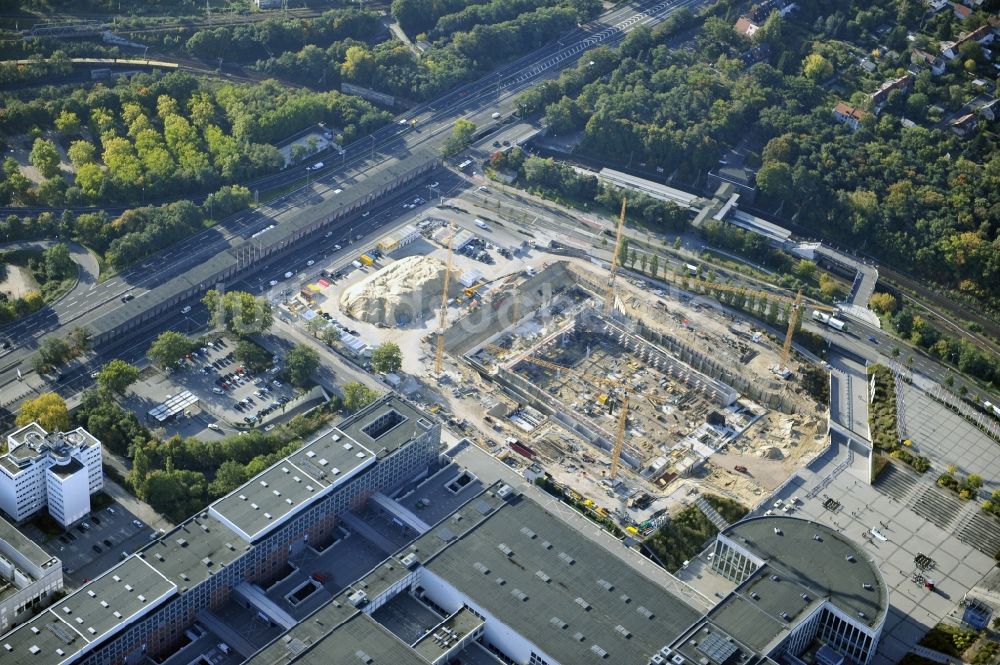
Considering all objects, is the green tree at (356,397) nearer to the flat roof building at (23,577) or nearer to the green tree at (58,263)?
the flat roof building at (23,577)

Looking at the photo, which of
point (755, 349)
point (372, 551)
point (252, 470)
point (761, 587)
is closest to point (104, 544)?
point (252, 470)

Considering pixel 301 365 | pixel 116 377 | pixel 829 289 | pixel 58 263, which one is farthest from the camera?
pixel 829 289

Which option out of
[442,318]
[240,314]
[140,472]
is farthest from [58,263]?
[442,318]

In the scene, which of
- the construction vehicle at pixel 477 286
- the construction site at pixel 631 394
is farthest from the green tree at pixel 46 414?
the construction vehicle at pixel 477 286

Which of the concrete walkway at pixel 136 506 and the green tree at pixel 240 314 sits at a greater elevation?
the green tree at pixel 240 314

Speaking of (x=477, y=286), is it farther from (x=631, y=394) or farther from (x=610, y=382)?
(x=631, y=394)

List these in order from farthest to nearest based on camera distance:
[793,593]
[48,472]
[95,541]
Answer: [95,541], [48,472], [793,593]

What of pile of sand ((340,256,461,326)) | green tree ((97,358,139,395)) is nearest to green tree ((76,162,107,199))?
pile of sand ((340,256,461,326))

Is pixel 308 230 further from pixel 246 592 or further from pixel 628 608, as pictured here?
pixel 628 608
